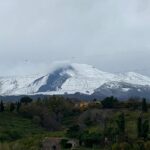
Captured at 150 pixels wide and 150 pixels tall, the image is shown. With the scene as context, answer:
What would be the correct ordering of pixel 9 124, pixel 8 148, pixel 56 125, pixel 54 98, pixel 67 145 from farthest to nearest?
pixel 54 98 → pixel 56 125 → pixel 9 124 → pixel 67 145 → pixel 8 148

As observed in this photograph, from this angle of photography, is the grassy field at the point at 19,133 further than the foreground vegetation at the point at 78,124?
Yes

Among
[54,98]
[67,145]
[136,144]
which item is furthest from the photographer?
[54,98]

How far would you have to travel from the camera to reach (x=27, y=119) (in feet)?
515

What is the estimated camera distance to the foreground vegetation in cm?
10606

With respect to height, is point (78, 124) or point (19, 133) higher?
point (78, 124)

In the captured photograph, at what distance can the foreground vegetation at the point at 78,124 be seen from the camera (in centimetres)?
10606

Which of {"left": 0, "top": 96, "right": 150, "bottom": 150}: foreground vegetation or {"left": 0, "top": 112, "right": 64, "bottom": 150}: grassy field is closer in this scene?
{"left": 0, "top": 96, "right": 150, "bottom": 150}: foreground vegetation

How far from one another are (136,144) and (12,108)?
251 ft

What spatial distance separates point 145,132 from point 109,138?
776cm

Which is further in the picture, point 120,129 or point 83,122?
point 83,122

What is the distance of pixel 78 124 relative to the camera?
13738cm

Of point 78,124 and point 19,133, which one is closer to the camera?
point 19,133

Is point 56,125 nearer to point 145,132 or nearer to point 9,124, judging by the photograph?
point 9,124

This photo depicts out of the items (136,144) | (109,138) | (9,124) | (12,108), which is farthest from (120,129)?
(12,108)
